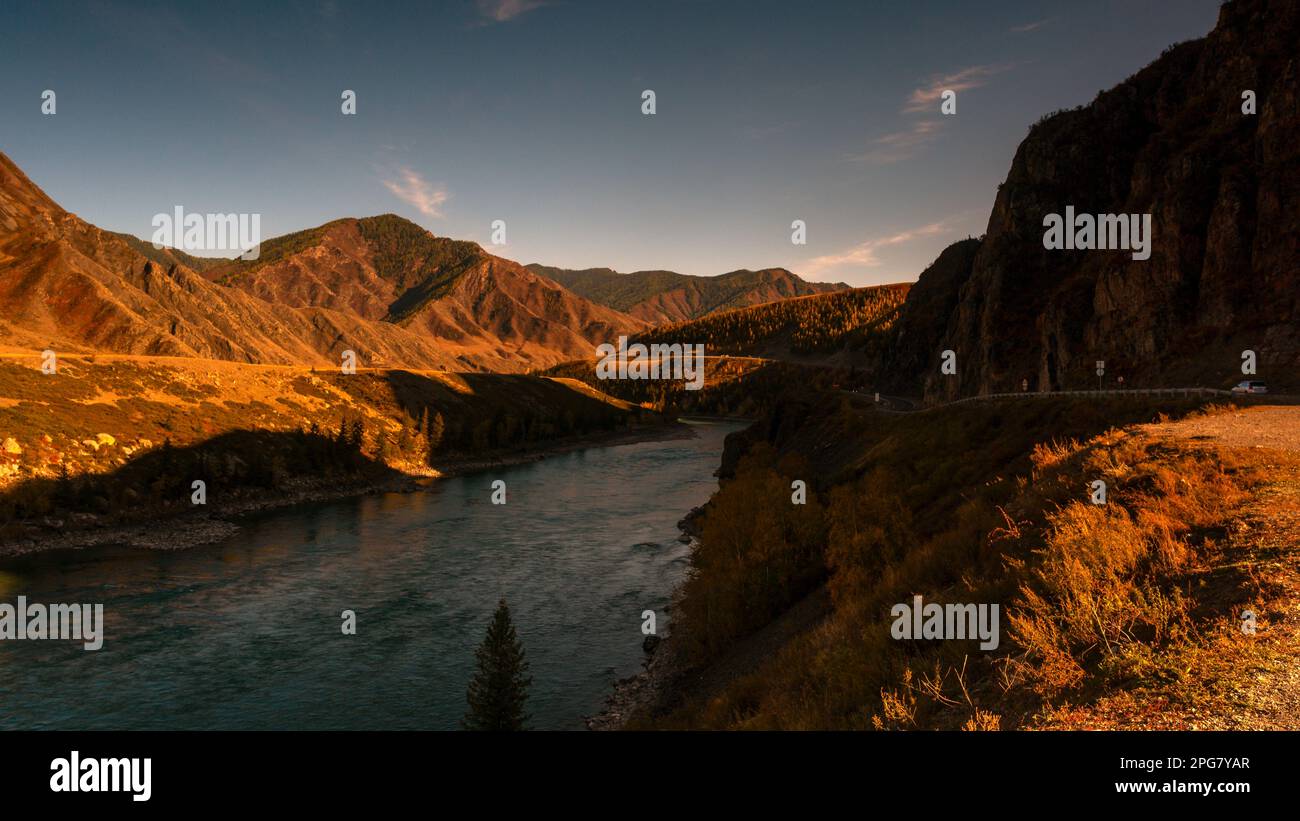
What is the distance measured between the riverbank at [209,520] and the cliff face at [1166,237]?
2909 inches

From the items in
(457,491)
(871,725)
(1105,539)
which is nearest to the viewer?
(871,725)

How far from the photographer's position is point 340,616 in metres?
39.6

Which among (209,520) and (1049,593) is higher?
(1049,593)

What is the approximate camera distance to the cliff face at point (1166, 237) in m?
41.7

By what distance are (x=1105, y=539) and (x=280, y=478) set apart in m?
86.8

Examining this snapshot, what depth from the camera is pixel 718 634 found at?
31.7 meters

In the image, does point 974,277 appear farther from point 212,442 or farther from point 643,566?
point 212,442

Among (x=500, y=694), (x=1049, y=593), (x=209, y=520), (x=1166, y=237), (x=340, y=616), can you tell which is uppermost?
(x=1166, y=237)

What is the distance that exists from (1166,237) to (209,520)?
3412 inches

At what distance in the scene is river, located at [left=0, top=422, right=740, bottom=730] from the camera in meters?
28.5

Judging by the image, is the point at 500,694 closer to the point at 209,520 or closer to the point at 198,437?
the point at 209,520

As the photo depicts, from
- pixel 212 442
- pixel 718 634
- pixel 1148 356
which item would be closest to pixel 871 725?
pixel 718 634

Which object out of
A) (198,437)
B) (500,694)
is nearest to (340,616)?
(500,694)

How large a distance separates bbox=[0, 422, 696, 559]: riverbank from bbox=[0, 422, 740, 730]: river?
2544 mm
